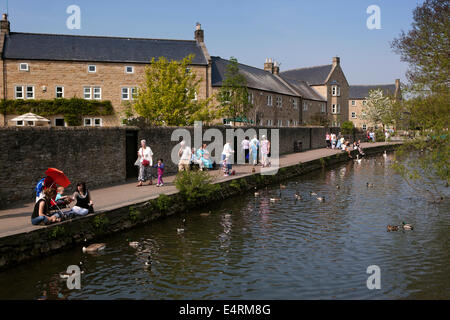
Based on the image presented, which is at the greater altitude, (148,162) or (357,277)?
(148,162)

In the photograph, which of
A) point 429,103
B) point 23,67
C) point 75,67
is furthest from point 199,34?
point 429,103

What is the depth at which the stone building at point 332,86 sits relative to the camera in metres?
65.8

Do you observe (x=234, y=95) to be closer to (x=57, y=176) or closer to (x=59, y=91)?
(x=59, y=91)

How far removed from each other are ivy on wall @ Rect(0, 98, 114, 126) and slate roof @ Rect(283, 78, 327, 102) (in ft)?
96.6

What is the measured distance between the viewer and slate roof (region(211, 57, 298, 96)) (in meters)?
42.8

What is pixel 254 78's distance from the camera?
49.1m

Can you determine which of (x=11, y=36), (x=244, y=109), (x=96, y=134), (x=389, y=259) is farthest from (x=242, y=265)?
(x=11, y=36)

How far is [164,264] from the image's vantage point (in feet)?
31.4

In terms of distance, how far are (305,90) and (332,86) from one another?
5933 millimetres
